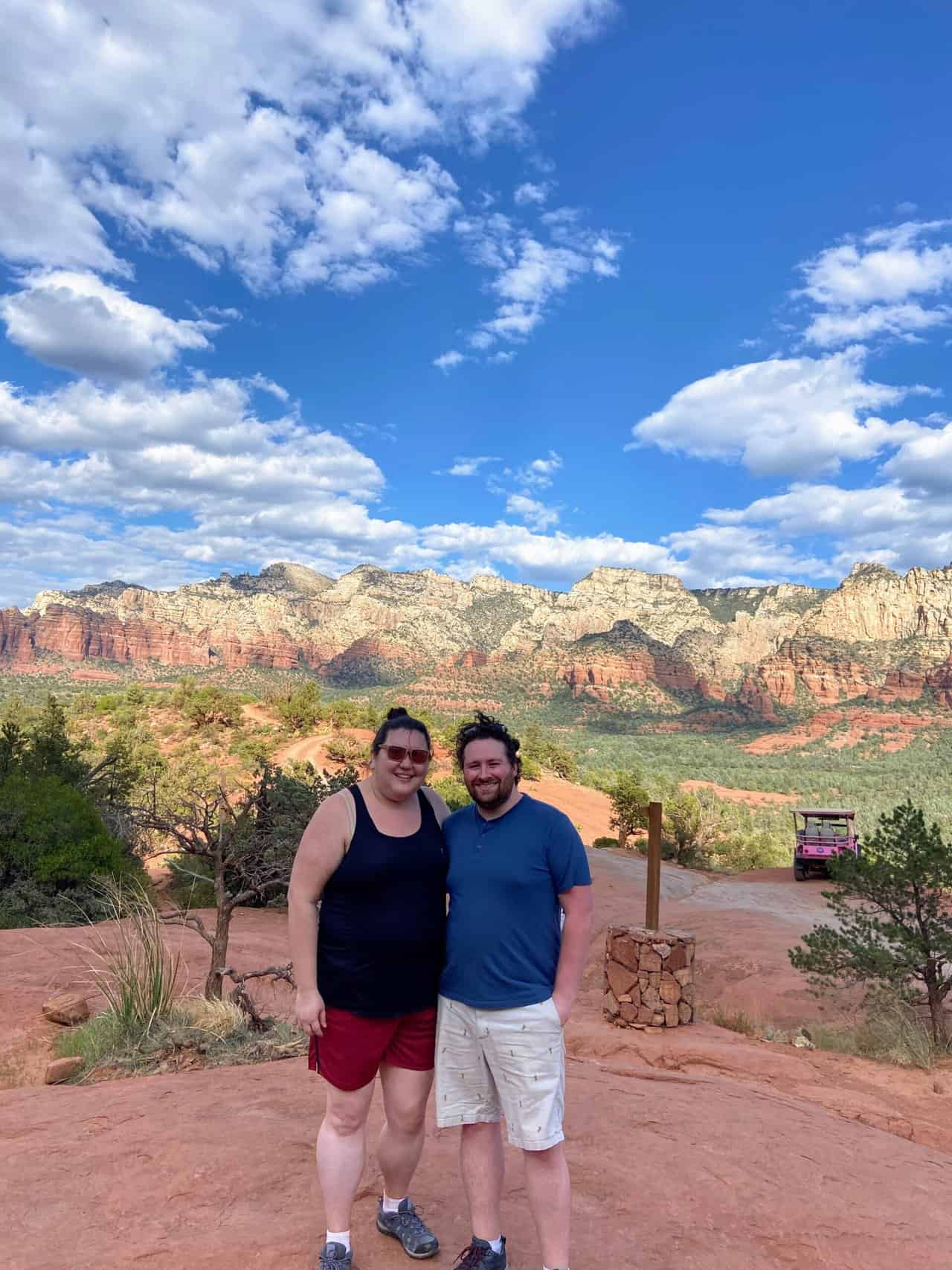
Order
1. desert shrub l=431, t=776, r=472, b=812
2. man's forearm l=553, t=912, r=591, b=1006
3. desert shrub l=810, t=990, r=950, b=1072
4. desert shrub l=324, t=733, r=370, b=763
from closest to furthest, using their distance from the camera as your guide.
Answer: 1. man's forearm l=553, t=912, r=591, b=1006
2. desert shrub l=810, t=990, r=950, b=1072
3. desert shrub l=431, t=776, r=472, b=812
4. desert shrub l=324, t=733, r=370, b=763

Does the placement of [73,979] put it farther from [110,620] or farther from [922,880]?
[110,620]

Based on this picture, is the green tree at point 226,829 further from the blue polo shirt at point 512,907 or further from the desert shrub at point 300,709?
the desert shrub at point 300,709

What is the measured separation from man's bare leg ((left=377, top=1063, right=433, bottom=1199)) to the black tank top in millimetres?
316

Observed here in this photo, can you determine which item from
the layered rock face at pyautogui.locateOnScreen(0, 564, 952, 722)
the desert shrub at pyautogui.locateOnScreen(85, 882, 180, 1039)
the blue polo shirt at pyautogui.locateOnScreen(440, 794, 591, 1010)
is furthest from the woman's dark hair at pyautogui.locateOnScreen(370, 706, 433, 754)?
the layered rock face at pyautogui.locateOnScreen(0, 564, 952, 722)

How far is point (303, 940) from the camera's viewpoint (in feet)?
9.43

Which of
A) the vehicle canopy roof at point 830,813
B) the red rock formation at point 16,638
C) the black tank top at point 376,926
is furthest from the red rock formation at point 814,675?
the red rock formation at point 16,638

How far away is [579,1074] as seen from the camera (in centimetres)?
583

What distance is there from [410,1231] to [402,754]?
6.03 feet

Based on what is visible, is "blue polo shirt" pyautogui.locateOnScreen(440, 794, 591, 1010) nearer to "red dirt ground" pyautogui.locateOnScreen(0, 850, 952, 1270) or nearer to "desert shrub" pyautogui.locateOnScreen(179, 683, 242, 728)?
"red dirt ground" pyautogui.locateOnScreen(0, 850, 952, 1270)

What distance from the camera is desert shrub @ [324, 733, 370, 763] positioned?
2786 cm

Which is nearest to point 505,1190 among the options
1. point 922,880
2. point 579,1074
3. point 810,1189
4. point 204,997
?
point 810,1189

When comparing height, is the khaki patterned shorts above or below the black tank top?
below

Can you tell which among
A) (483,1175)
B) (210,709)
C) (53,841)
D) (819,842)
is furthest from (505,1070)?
(210,709)

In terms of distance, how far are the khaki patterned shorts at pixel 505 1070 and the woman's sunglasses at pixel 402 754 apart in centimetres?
89
